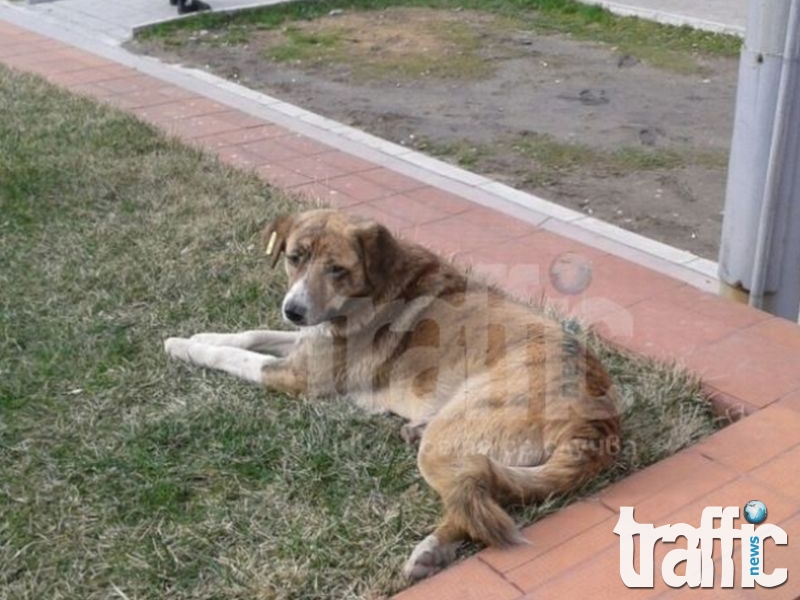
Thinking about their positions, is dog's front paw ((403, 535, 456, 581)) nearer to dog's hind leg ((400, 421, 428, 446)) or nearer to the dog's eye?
dog's hind leg ((400, 421, 428, 446))

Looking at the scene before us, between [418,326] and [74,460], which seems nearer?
[74,460]

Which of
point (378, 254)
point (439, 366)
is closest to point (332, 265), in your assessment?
point (378, 254)

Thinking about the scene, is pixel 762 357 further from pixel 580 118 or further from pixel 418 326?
pixel 580 118

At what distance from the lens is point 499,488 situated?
3.24 metres

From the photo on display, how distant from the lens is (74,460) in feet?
12.0

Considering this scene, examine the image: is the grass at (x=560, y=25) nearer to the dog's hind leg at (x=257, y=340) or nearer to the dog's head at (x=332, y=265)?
the dog's hind leg at (x=257, y=340)

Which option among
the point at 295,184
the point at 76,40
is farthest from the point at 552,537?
the point at 76,40

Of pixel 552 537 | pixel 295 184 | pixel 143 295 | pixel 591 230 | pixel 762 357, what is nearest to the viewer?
pixel 552 537

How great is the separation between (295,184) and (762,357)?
2.71 metres

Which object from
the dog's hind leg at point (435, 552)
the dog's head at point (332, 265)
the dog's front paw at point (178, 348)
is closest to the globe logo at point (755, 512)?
the dog's hind leg at point (435, 552)

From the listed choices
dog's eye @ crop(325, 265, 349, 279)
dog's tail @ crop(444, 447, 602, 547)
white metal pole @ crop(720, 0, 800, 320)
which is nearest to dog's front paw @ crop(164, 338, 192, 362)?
dog's eye @ crop(325, 265, 349, 279)

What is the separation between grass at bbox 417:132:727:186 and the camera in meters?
6.76

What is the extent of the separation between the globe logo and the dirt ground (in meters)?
2.36

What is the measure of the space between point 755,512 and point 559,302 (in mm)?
1541
